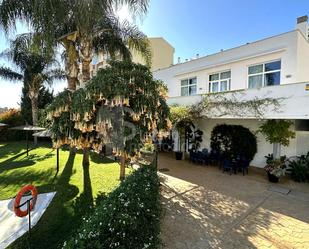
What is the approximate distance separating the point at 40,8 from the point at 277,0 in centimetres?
1147

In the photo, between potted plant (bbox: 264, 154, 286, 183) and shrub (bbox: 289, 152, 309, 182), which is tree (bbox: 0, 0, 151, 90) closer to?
potted plant (bbox: 264, 154, 286, 183)

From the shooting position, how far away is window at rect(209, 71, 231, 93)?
49.8 feet

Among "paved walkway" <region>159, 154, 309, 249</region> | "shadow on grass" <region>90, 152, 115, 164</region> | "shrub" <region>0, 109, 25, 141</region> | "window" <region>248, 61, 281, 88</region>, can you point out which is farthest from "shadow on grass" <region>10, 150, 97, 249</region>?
"shrub" <region>0, 109, 25, 141</region>

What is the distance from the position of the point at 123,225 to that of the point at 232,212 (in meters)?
4.91

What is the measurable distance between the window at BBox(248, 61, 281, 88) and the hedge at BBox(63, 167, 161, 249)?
11.4 meters

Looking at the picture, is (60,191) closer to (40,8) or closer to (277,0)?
(40,8)

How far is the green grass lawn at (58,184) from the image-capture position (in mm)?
5734

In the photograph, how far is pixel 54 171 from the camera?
11.6 metres

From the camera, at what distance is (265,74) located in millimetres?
13156

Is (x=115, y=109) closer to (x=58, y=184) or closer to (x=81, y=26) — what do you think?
(x=58, y=184)

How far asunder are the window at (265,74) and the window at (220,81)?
1.58 meters

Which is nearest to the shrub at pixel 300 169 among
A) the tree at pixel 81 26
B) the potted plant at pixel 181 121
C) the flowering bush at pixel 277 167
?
the flowering bush at pixel 277 167

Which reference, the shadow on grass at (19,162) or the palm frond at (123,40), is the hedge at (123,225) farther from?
the shadow on grass at (19,162)

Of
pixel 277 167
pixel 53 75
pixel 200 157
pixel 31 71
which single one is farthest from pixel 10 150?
pixel 277 167
